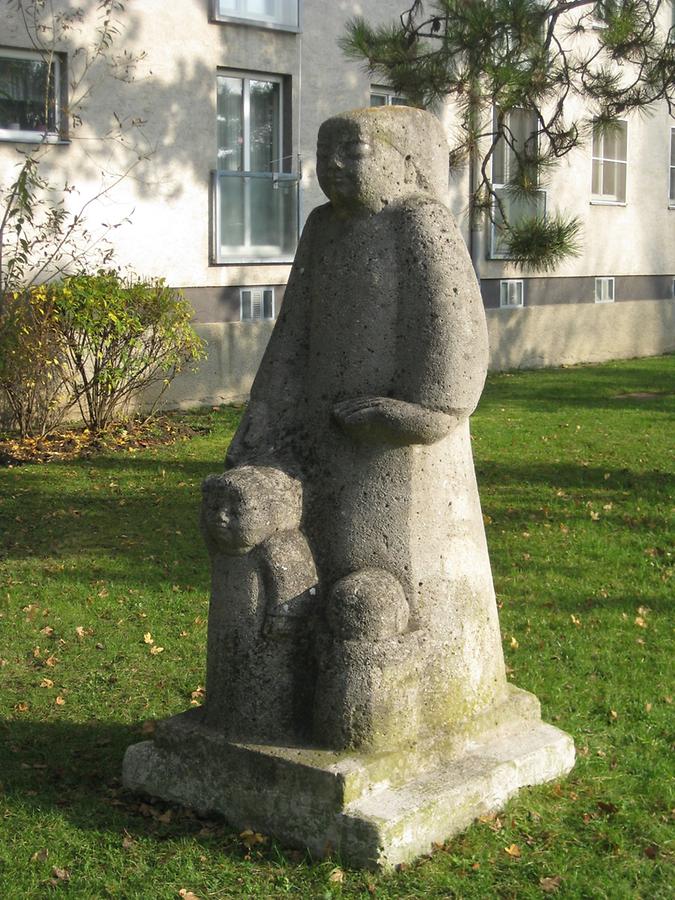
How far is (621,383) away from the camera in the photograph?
57.1 feet

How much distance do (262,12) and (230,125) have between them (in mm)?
1388

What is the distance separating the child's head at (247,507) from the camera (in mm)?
4232

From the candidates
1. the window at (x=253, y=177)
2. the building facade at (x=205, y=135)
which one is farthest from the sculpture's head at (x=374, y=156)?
the window at (x=253, y=177)

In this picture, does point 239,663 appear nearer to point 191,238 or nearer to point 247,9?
point 191,238

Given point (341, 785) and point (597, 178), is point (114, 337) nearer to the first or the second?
point (341, 785)

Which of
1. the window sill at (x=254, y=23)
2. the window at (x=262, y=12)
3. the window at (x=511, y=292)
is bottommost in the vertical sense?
the window at (x=511, y=292)

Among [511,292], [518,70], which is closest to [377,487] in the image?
[518,70]

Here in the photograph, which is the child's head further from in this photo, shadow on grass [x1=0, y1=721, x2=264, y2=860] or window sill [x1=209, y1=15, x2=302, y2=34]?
window sill [x1=209, y1=15, x2=302, y2=34]

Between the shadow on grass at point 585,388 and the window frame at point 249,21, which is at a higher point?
the window frame at point 249,21

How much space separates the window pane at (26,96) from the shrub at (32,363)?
220 cm

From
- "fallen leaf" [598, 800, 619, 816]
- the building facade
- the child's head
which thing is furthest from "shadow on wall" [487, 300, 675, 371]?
the child's head

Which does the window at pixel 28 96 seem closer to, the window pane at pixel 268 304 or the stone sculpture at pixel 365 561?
the window pane at pixel 268 304

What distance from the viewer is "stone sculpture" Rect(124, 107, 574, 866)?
4098 millimetres

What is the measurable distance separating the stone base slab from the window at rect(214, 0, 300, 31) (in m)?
11.5
